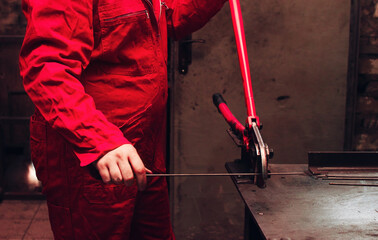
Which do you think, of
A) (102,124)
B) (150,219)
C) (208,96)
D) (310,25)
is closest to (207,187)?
(208,96)

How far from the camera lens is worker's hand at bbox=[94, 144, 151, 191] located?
899 mm

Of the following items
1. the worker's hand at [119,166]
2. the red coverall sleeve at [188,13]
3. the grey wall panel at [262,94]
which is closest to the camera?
the worker's hand at [119,166]

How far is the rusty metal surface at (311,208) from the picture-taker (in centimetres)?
93

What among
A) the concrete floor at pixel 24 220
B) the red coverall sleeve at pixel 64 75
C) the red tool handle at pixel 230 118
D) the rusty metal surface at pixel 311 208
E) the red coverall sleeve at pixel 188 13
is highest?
the red coverall sleeve at pixel 188 13

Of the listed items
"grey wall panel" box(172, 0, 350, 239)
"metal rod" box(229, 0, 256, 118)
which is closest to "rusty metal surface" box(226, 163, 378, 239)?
"metal rod" box(229, 0, 256, 118)

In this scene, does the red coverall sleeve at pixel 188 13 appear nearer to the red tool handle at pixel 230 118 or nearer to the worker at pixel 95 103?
the worker at pixel 95 103

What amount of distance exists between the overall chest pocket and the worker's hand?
39 centimetres

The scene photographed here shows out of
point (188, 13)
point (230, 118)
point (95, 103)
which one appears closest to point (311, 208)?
point (230, 118)

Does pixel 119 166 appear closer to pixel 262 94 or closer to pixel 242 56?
pixel 242 56

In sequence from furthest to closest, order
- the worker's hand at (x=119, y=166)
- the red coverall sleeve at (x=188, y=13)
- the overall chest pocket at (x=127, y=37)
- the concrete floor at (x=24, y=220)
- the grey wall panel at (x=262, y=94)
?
1. the concrete floor at (x=24, y=220)
2. the grey wall panel at (x=262, y=94)
3. the red coverall sleeve at (x=188, y=13)
4. the overall chest pocket at (x=127, y=37)
5. the worker's hand at (x=119, y=166)

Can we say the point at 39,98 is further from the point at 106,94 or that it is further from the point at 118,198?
the point at 118,198

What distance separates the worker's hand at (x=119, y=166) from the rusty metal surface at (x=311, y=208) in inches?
13.5

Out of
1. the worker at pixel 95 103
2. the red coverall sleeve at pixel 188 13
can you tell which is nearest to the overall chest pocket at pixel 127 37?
the worker at pixel 95 103

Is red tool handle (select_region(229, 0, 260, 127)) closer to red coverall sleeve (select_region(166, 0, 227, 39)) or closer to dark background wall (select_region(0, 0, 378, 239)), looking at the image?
red coverall sleeve (select_region(166, 0, 227, 39))
